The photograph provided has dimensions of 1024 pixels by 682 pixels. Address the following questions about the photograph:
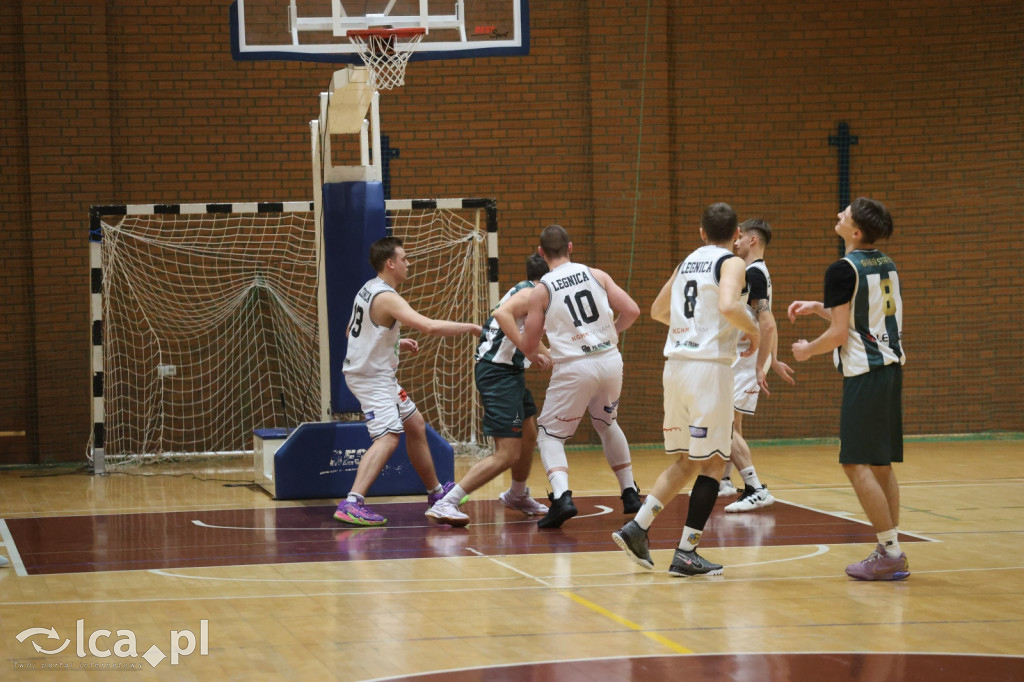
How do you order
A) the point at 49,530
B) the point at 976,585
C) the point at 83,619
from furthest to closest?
the point at 49,530
the point at 976,585
the point at 83,619

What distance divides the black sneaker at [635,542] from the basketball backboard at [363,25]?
4.34 metres

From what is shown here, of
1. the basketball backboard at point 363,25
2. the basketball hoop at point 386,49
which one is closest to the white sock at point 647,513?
the basketball hoop at point 386,49

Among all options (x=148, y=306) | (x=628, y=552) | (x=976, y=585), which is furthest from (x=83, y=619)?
(x=148, y=306)

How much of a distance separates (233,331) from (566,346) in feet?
19.9

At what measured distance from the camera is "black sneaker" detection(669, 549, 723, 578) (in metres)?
6.04

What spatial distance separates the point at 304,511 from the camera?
871 cm

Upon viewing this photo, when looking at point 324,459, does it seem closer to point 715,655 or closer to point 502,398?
point 502,398

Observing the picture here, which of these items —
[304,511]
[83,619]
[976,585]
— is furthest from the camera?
[304,511]

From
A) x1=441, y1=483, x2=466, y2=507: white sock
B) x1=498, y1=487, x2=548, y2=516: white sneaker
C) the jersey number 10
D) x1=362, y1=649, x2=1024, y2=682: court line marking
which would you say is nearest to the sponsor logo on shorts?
the jersey number 10

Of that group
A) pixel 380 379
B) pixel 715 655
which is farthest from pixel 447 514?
pixel 715 655

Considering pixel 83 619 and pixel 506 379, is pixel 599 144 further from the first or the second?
pixel 83 619

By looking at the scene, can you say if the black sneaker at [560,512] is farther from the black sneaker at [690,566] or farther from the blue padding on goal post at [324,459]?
the blue padding on goal post at [324,459]

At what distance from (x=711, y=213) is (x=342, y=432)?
4.12 meters

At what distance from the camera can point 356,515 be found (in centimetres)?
789
